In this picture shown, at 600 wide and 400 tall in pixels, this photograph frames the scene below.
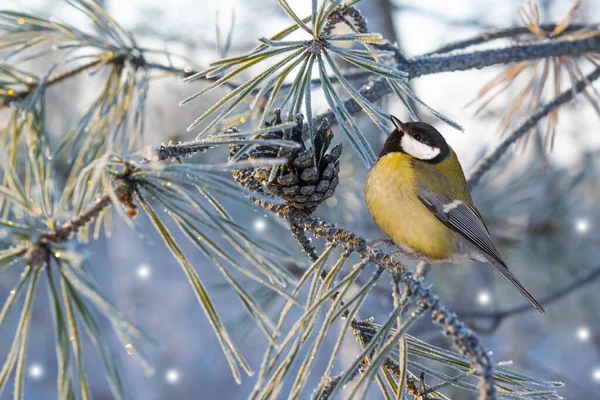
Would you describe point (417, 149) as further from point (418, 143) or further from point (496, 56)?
point (496, 56)

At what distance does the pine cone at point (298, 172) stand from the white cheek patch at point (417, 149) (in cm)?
39

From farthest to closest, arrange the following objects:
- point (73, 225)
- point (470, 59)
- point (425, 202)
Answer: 1. point (425, 202)
2. point (470, 59)
3. point (73, 225)

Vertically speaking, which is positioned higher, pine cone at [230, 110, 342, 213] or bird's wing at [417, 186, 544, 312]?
bird's wing at [417, 186, 544, 312]

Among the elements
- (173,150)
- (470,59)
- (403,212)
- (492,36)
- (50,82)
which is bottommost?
(173,150)

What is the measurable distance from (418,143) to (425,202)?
4.4 inches

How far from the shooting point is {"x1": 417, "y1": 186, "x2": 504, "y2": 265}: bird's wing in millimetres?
746

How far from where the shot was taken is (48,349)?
3658 millimetres

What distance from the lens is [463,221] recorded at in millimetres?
769

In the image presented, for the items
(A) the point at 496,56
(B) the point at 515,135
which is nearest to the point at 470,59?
(A) the point at 496,56

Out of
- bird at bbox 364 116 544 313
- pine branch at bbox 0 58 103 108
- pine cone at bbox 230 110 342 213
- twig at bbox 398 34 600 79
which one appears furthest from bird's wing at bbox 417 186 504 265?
pine branch at bbox 0 58 103 108

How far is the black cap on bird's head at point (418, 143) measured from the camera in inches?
31.7

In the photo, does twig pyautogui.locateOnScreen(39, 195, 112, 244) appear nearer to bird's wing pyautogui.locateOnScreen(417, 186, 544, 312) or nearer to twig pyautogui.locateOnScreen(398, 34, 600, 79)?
twig pyautogui.locateOnScreen(398, 34, 600, 79)

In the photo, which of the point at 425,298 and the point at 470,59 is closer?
the point at 425,298

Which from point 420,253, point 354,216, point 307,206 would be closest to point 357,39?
point 307,206
